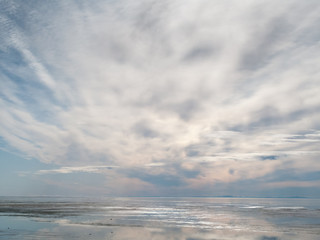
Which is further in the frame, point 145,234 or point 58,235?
point 145,234

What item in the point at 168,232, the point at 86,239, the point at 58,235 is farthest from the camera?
the point at 168,232

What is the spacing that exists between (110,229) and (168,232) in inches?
309

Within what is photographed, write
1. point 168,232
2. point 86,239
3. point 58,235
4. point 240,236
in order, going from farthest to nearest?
point 168,232, point 240,236, point 58,235, point 86,239

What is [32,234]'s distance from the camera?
3080 centimetres

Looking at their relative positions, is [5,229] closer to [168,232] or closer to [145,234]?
[145,234]

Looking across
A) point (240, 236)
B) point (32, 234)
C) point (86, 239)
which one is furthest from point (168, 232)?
point (32, 234)

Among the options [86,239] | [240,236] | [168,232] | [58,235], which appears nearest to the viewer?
[86,239]

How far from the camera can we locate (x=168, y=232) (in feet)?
114

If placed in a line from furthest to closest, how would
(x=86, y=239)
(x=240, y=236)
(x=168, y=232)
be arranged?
(x=168, y=232)
(x=240, y=236)
(x=86, y=239)

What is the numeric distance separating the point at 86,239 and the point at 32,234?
293 inches

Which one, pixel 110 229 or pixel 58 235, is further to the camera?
pixel 110 229

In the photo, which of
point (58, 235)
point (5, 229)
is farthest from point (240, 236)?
point (5, 229)

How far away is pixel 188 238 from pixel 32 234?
17971 millimetres

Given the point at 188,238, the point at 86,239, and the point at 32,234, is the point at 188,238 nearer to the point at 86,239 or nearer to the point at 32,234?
the point at 86,239
